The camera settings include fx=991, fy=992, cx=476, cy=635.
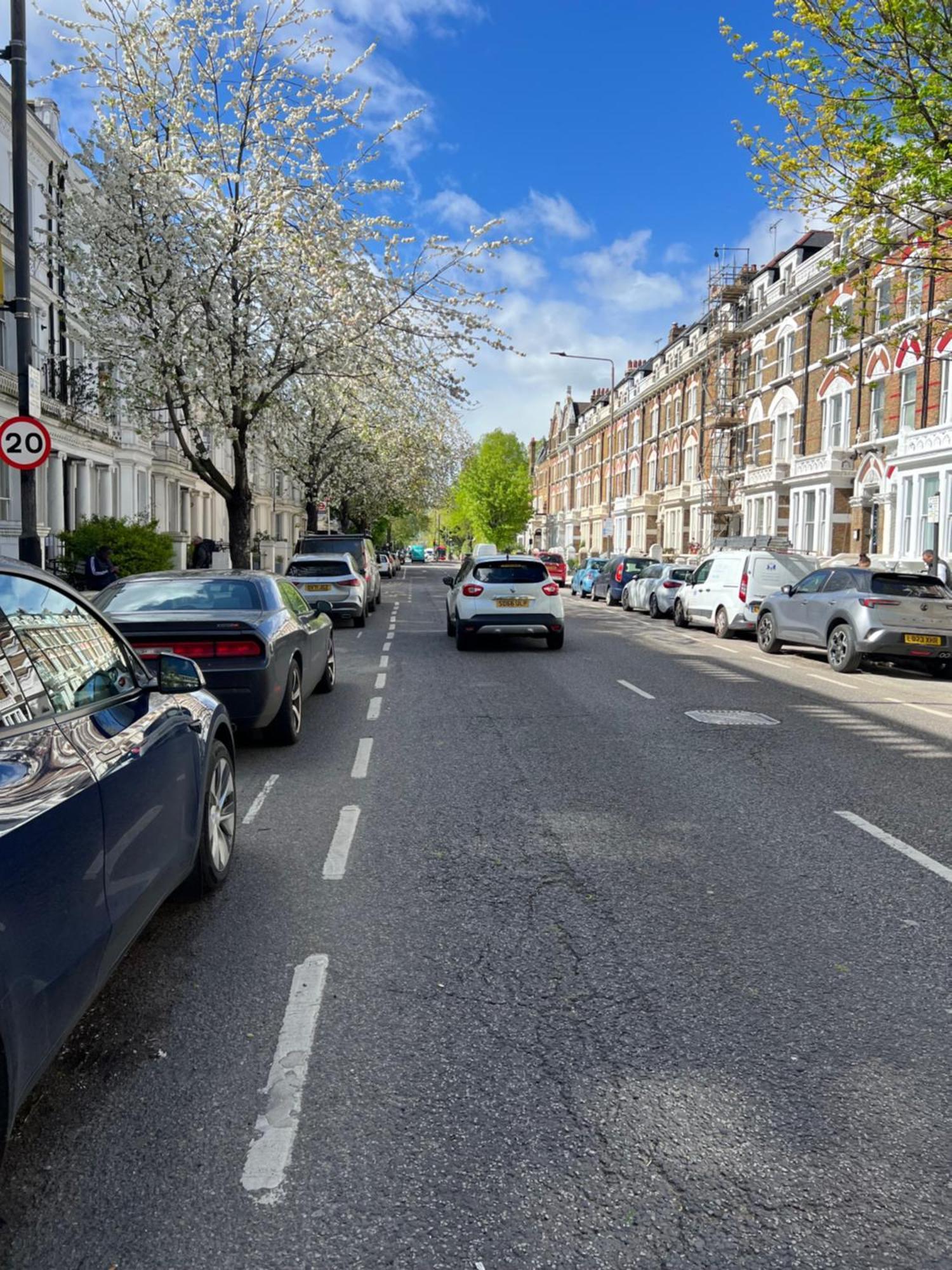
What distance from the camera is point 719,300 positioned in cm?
4706

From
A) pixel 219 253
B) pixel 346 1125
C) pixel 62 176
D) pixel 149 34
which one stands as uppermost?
pixel 149 34

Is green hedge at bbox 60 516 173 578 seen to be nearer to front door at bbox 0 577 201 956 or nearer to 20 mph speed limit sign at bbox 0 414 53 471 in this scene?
20 mph speed limit sign at bbox 0 414 53 471

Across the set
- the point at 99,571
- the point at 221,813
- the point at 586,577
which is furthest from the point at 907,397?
the point at 221,813

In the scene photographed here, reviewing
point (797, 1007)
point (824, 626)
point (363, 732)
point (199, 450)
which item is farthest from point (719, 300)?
point (797, 1007)

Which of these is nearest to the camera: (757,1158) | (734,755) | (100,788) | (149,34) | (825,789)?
(757,1158)

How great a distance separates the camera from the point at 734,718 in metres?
10.0

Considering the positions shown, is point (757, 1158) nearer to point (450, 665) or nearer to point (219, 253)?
point (450, 665)

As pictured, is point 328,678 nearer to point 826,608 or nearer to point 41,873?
point 826,608

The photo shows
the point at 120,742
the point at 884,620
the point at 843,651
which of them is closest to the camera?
the point at 120,742

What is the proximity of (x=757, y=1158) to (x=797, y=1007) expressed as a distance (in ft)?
3.14

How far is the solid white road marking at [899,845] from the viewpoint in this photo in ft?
16.9

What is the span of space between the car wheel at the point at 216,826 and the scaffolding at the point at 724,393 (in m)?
43.3

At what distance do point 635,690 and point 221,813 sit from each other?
7.84 m

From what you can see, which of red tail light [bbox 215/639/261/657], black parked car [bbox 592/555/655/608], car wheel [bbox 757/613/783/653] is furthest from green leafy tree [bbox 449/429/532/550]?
red tail light [bbox 215/639/261/657]
